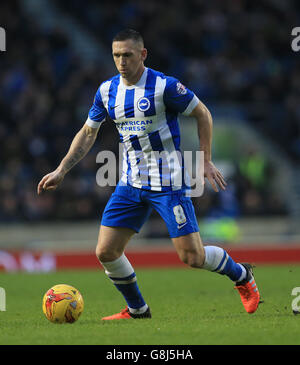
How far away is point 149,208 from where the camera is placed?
6.41 m

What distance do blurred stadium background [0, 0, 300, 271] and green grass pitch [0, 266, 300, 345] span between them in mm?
3458

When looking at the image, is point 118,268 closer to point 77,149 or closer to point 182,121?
point 77,149

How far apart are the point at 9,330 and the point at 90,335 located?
2.72ft

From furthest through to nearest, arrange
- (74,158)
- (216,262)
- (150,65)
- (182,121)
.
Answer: (150,65) < (182,121) < (74,158) < (216,262)

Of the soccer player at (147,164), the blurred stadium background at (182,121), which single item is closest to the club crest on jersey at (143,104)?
the soccer player at (147,164)

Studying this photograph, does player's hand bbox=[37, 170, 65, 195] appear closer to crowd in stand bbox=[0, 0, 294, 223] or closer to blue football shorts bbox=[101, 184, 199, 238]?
blue football shorts bbox=[101, 184, 199, 238]

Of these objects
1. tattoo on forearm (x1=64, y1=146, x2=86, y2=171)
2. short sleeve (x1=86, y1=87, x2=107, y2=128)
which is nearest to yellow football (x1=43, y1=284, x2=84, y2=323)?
tattoo on forearm (x1=64, y1=146, x2=86, y2=171)

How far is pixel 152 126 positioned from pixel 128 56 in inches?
23.3

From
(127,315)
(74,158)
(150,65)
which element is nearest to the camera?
(74,158)

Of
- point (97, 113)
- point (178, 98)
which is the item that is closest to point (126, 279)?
point (97, 113)

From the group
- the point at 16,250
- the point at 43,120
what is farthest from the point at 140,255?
the point at 43,120

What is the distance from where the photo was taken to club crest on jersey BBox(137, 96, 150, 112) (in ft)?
20.3

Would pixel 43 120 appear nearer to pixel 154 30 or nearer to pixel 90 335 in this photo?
pixel 154 30

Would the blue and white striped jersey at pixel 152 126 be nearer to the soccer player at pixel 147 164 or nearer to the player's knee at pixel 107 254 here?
the soccer player at pixel 147 164
